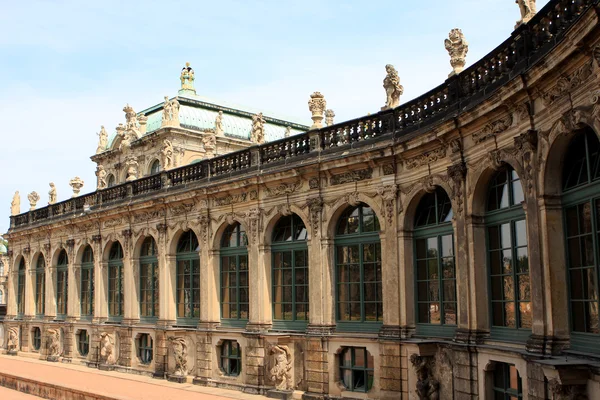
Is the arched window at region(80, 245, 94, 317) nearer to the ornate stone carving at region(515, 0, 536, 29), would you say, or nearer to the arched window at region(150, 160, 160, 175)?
the arched window at region(150, 160, 160, 175)

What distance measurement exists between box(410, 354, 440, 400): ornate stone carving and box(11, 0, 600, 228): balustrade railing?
5390 millimetres

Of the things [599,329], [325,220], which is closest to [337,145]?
[325,220]

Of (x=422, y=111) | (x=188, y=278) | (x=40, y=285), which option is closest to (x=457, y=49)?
(x=422, y=111)

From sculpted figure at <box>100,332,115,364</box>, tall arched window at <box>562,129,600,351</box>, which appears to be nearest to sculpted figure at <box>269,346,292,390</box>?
tall arched window at <box>562,129,600,351</box>

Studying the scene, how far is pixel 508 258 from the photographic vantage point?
46.2ft

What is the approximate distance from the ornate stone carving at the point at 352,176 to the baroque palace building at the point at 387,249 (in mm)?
40

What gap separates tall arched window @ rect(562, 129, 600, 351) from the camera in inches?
436

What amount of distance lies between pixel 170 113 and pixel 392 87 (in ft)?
62.6

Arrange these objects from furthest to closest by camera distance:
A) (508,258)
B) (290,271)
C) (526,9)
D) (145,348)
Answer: (145,348) < (290,271) < (508,258) < (526,9)

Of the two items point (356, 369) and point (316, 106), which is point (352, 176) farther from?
point (356, 369)

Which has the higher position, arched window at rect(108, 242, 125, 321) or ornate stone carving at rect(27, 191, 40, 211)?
ornate stone carving at rect(27, 191, 40, 211)

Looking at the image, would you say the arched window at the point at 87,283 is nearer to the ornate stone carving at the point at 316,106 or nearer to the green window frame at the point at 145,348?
the green window frame at the point at 145,348

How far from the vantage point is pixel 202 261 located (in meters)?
23.8

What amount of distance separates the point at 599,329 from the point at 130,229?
20.3 metres
